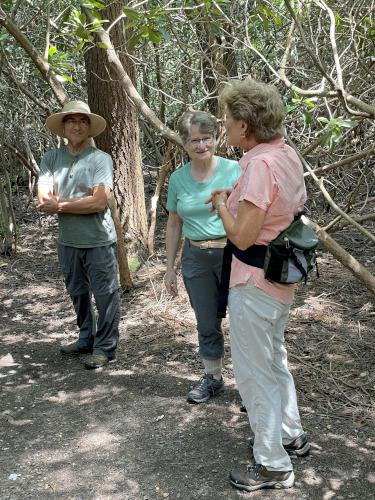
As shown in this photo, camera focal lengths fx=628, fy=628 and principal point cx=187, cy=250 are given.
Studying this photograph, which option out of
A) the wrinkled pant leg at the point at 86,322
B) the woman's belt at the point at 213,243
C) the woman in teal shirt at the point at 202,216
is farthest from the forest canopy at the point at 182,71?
the wrinkled pant leg at the point at 86,322

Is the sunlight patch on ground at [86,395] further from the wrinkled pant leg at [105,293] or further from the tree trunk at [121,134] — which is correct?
the tree trunk at [121,134]

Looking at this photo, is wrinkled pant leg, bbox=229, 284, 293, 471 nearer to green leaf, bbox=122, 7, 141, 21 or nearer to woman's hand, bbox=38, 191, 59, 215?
woman's hand, bbox=38, 191, 59, 215

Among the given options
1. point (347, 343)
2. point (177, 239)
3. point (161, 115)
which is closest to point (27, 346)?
point (177, 239)

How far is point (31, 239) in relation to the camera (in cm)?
893

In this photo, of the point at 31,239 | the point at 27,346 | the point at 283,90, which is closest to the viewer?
the point at 27,346

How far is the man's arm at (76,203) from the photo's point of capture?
430cm

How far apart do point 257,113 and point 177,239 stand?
53.4 inches

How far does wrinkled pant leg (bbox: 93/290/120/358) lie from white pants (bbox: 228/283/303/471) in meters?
1.78

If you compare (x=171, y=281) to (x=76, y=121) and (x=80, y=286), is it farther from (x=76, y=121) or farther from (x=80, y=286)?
(x=76, y=121)

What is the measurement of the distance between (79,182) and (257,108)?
1.95 metres

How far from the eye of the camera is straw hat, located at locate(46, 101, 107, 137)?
4.30 metres

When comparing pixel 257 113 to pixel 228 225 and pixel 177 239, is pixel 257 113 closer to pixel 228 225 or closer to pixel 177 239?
pixel 228 225

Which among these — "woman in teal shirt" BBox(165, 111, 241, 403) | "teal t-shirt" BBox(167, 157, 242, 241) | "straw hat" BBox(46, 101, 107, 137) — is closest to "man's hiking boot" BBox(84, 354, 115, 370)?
"woman in teal shirt" BBox(165, 111, 241, 403)

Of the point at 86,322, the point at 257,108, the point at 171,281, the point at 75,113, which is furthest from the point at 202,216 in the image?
the point at 86,322
